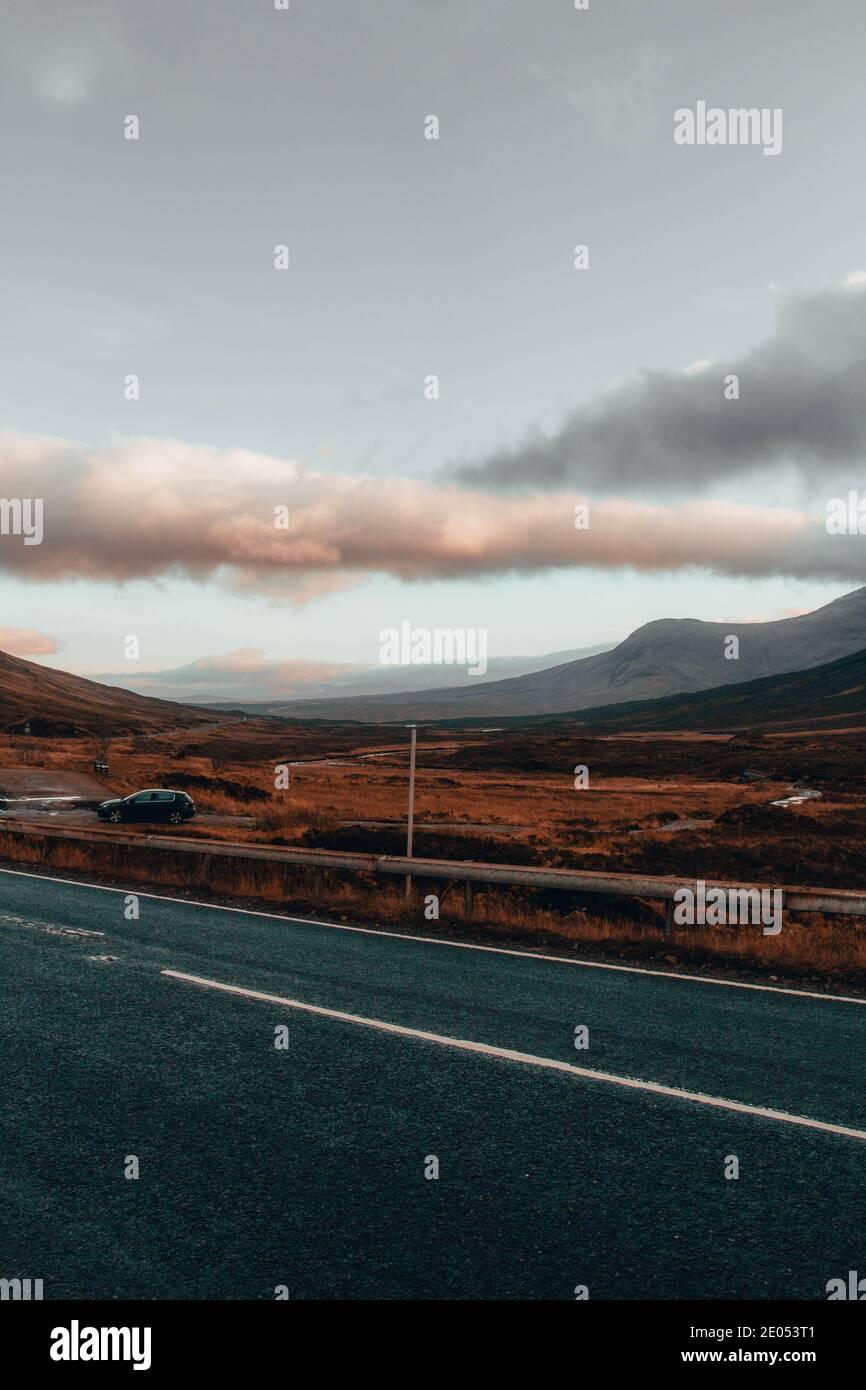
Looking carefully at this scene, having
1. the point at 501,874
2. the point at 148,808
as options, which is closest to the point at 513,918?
the point at 501,874

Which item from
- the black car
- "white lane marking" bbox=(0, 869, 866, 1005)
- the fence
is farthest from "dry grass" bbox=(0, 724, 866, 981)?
the black car

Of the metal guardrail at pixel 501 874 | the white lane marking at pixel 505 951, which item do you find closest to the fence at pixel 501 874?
the metal guardrail at pixel 501 874

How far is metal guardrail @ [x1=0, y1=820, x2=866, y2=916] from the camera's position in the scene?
1065 cm

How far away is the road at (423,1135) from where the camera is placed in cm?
405

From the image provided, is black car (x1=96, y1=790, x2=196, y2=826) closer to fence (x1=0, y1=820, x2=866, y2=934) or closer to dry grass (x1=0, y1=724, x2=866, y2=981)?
dry grass (x1=0, y1=724, x2=866, y2=981)

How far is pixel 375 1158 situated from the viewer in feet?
16.6

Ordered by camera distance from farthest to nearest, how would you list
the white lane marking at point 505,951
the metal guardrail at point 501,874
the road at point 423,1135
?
→ the metal guardrail at point 501,874
the white lane marking at point 505,951
the road at point 423,1135

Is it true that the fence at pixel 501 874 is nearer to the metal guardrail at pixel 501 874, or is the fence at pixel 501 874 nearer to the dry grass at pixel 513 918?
the metal guardrail at pixel 501 874

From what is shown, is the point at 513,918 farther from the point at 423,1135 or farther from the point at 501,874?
the point at 423,1135

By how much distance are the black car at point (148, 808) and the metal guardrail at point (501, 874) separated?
1442 centimetres

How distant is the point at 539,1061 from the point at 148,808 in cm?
2824

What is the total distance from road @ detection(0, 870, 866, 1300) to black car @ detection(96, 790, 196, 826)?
23963 millimetres

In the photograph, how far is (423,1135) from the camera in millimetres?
5348

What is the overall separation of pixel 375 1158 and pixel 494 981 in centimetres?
412
